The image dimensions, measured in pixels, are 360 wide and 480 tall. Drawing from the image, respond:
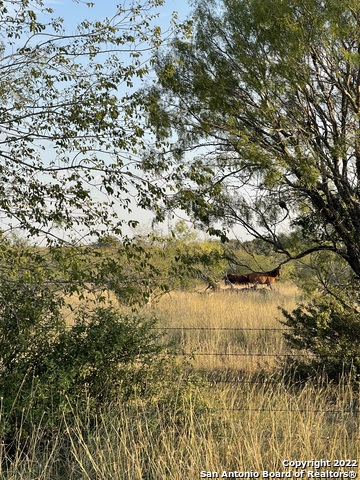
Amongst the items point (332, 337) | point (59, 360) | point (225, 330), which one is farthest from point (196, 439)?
point (225, 330)

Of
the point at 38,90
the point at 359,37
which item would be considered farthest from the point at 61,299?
the point at 359,37

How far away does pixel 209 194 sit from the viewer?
18.0 feet

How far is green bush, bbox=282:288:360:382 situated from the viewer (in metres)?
7.57

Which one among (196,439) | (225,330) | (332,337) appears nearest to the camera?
(196,439)

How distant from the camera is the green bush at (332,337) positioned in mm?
7570

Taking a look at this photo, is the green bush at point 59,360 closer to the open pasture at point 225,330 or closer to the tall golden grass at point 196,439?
the tall golden grass at point 196,439

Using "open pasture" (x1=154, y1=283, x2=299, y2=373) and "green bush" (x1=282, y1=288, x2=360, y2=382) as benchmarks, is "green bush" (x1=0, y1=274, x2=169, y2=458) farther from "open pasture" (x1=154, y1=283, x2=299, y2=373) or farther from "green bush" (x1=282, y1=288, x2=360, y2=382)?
"green bush" (x1=282, y1=288, x2=360, y2=382)

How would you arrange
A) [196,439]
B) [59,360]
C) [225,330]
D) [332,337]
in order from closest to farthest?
1. [196,439]
2. [59,360]
3. [332,337]
4. [225,330]

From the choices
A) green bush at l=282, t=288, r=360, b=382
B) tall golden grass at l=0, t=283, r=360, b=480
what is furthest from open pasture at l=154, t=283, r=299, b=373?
tall golden grass at l=0, t=283, r=360, b=480

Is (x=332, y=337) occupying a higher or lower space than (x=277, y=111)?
lower

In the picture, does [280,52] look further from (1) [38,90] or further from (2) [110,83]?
(1) [38,90]

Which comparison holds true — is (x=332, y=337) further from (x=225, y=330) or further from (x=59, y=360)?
(x=59, y=360)

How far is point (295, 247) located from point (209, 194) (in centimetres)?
244

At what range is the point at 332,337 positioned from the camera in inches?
314
